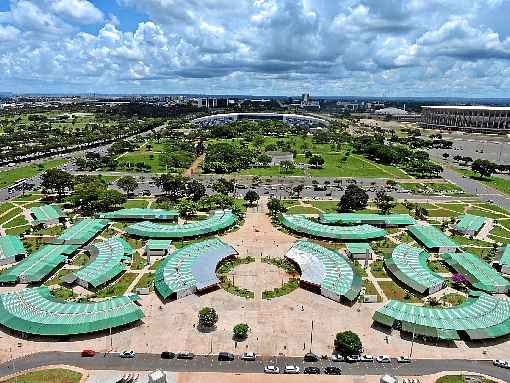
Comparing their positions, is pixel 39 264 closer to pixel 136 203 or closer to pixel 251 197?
pixel 136 203

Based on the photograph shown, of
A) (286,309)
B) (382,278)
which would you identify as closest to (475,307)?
(382,278)

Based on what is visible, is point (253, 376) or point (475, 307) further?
point (475, 307)

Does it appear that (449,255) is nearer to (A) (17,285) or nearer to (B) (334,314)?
(B) (334,314)

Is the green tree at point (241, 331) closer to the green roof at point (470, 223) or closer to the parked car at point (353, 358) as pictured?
the parked car at point (353, 358)

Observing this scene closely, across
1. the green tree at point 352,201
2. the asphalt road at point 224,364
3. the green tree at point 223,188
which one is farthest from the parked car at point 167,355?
the green tree at point 223,188

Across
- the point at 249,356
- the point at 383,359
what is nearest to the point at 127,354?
the point at 249,356

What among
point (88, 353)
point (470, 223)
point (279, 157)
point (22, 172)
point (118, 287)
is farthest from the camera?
point (279, 157)
